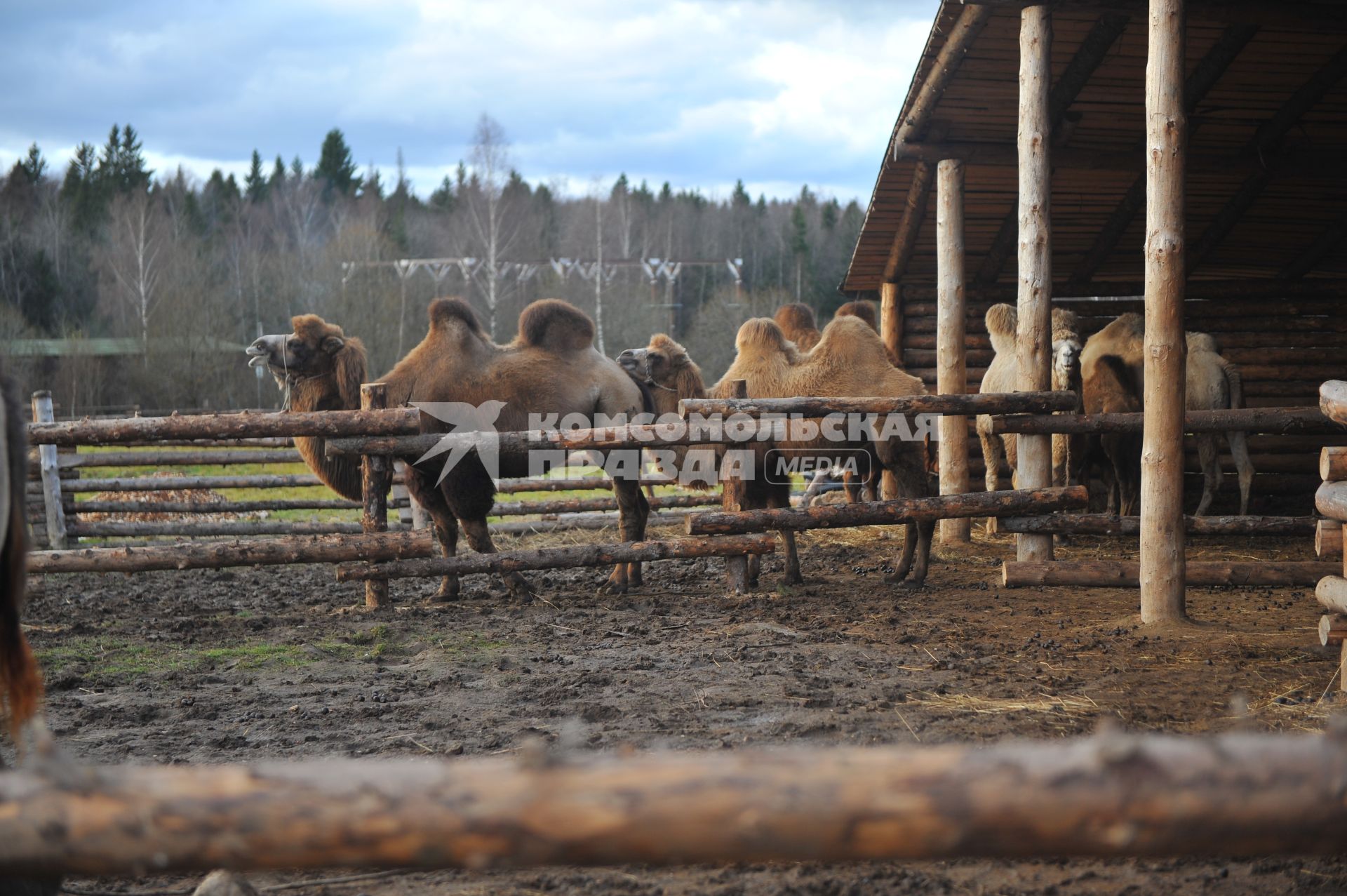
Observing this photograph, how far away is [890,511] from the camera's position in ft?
24.6

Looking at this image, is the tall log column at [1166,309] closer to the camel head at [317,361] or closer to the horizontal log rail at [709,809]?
the horizontal log rail at [709,809]

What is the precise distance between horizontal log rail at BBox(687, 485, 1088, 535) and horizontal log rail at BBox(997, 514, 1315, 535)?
0.34 ft

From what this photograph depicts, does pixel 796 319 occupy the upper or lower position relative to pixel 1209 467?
upper

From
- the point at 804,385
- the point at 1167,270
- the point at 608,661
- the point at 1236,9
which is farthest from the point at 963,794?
the point at 1236,9

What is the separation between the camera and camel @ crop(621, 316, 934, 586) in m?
7.98

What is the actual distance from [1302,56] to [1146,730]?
7.25 m

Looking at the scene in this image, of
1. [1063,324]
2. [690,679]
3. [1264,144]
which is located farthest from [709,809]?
[1264,144]

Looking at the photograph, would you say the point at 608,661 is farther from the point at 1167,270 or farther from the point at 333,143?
the point at 333,143

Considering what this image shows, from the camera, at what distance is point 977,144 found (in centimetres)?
1013

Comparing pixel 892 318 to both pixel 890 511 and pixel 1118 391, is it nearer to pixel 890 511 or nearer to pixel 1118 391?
pixel 1118 391

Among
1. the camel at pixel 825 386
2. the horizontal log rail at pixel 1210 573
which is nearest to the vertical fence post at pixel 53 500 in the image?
the camel at pixel 825 386

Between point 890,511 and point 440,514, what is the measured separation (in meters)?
3.38

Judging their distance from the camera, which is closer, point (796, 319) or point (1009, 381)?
point (796, 319)

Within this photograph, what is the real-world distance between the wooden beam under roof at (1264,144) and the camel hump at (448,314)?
750cm
